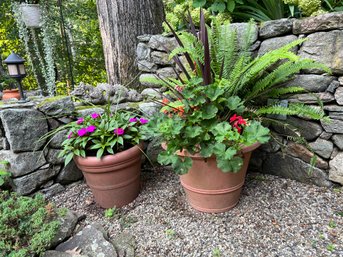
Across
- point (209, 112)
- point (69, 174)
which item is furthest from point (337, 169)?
point (69, 174)

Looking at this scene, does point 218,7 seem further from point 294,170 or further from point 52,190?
point 52,190

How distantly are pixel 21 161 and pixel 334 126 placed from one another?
81.6 inches

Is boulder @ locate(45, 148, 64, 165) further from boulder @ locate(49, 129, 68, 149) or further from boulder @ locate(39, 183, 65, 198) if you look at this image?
boulder @ locate(39, 183, 65, 198)

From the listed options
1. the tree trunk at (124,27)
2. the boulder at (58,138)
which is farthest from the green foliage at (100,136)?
the tree trunk at (124,27)

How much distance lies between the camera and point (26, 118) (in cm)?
162

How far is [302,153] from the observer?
1.68 m

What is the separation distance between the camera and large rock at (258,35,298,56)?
1.59m

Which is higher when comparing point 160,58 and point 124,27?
point 124,27

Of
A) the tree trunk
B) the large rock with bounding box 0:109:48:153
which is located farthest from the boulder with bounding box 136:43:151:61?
the large rock with bounding box 0:109:48:153

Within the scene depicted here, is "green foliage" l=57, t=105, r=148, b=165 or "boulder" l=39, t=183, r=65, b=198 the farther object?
"boulder" l=39, t=183, r=65, b=198

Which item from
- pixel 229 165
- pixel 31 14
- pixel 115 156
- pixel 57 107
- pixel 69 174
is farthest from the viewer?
pixel 31 14

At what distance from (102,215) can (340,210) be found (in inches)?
58.0

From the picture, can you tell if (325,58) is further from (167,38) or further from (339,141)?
(167,38)

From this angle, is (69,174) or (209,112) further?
(69,174)
